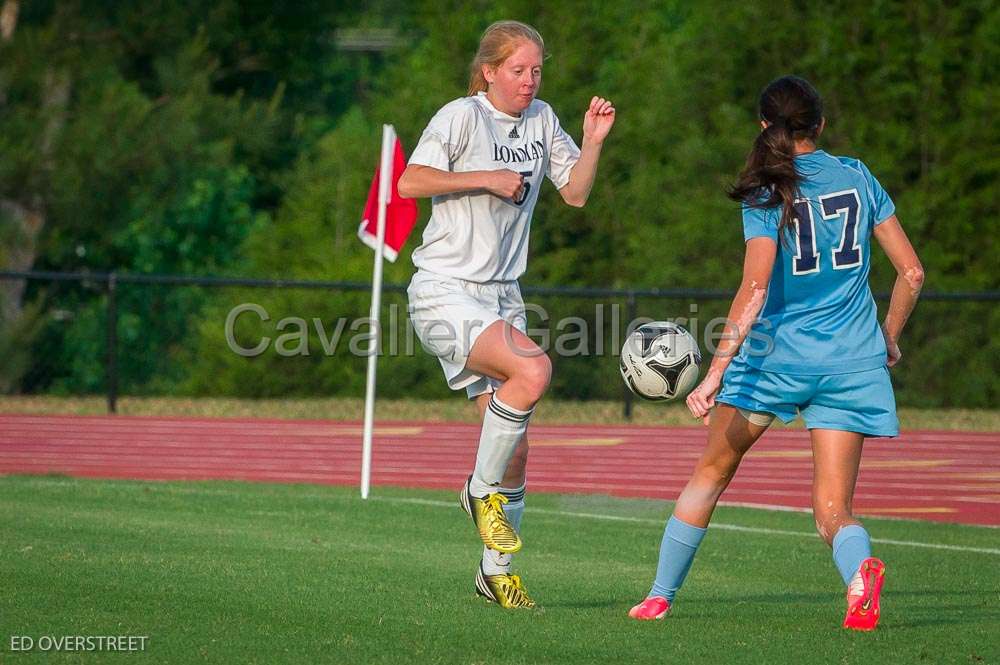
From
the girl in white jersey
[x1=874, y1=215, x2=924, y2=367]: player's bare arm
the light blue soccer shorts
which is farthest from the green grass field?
[x1=874, y1=215, x2=924, y2=367]: player's bare arm

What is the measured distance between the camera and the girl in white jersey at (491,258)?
5.77m

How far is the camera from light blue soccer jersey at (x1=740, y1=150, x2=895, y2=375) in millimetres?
5344

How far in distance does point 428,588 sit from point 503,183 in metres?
1.69

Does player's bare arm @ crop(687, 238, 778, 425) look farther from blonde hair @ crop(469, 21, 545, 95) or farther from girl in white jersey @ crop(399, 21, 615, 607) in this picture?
blonde hair @ crop(469, 21, 545, 95)

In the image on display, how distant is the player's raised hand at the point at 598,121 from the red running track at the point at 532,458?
5252 millimetres

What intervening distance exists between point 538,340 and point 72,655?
1570cm

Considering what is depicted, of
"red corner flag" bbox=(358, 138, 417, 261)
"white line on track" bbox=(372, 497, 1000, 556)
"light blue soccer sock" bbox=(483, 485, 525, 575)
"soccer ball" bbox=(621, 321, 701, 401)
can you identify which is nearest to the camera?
"light blue soccer sock" bbox=(483, 485, 525, 575)

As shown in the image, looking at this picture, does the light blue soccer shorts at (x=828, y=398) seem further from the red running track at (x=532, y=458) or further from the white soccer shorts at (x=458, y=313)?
the red running track at (x=532, y=458)

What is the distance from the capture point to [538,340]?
2016 centimetres

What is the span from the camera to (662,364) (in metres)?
5.93

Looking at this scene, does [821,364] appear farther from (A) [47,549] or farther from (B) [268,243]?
(B) [268,243]

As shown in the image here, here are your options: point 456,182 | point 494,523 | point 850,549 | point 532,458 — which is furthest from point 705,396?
point 532,458

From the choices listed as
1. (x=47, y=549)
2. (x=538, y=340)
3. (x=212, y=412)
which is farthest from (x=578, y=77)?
(x=47, y=549)

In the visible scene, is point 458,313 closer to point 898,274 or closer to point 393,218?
point 898,274
